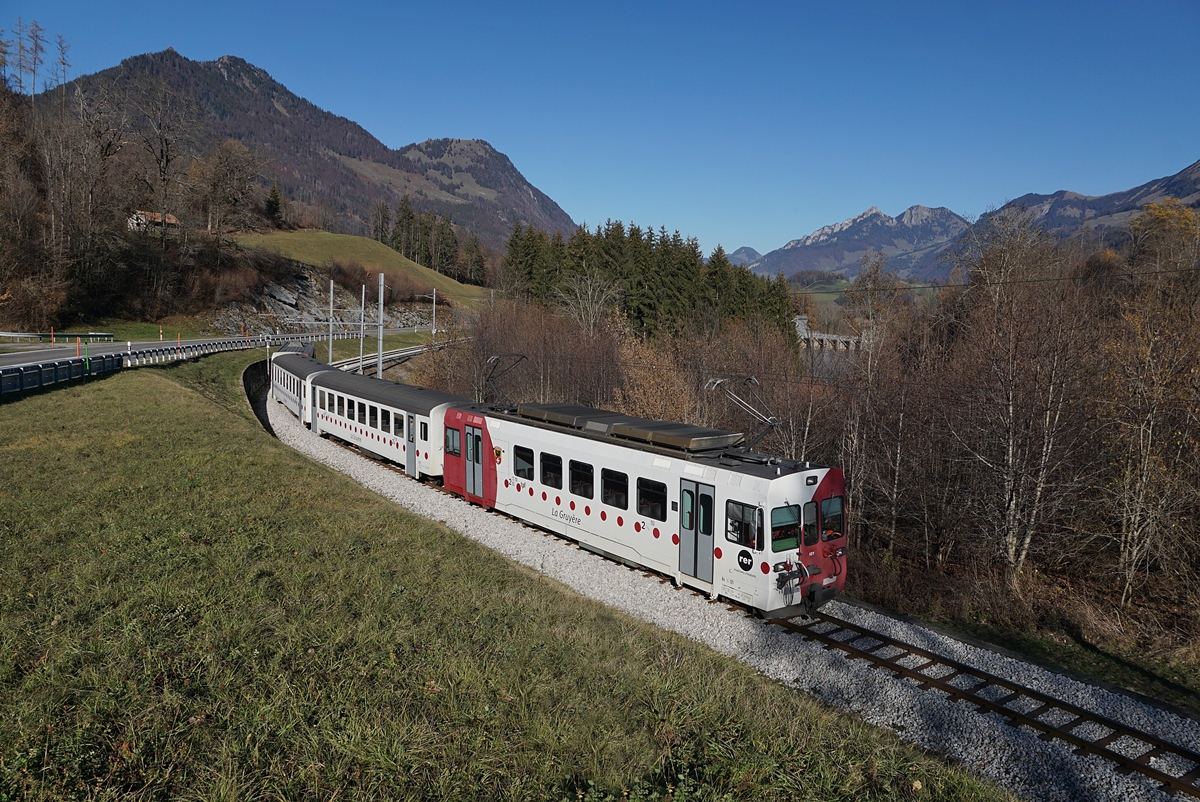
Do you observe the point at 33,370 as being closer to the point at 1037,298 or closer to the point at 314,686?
the point at 314,686

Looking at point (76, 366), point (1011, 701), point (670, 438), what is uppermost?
point (76, 366)

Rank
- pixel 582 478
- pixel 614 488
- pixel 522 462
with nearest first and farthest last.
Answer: pixel 614 488 → pixel 582 478 → pixel 522 462

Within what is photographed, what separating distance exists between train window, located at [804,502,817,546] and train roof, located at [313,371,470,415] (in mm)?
11776

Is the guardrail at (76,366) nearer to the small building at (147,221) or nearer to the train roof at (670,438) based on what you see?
the train roof at (670,438)

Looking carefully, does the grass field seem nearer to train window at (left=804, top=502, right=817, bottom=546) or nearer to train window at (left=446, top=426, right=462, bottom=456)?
train window at (left=804, top=502, right=817, bottom=546)

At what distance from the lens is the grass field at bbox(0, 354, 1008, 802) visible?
5672mm

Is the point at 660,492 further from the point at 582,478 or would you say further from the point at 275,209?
the point at 275,209

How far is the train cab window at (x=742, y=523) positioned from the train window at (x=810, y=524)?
3.11 feet

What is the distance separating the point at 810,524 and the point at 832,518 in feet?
2.17

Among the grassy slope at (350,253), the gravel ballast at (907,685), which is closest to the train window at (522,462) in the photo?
the gravel ballast at (907,685)

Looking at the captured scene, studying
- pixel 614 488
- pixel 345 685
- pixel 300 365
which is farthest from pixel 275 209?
pixel 345 685

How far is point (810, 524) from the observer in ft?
40.0

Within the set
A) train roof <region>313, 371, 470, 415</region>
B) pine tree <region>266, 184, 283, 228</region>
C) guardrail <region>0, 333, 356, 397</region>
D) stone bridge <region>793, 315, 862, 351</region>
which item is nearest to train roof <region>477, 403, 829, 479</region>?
train roof <region>313, 371, 470, 415</region>

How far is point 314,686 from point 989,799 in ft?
21.6
